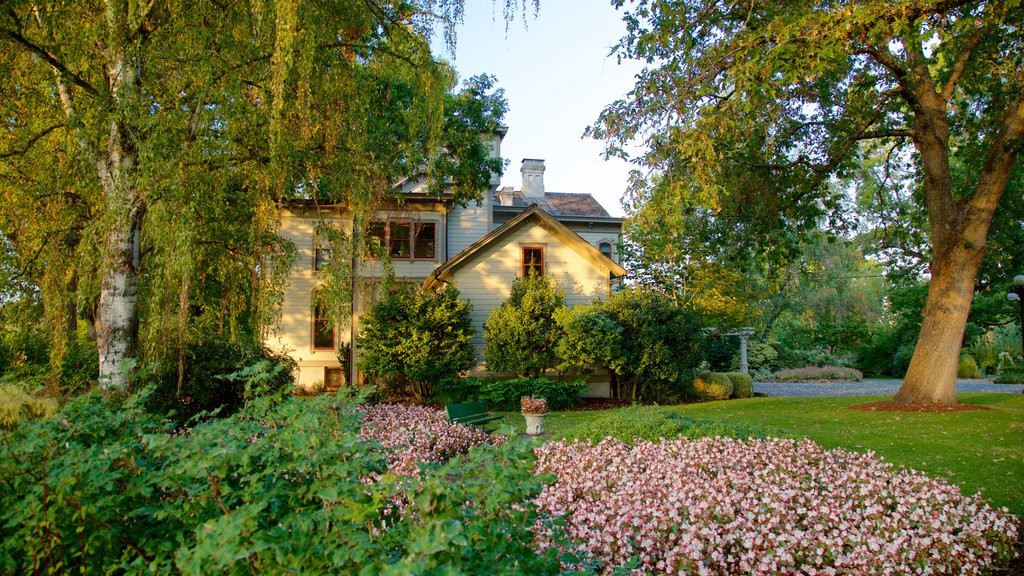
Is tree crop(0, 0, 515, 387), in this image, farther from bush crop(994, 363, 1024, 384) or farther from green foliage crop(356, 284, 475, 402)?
bush crop(994, 363, 1024, 384)

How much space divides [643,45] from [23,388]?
10946 millimetres

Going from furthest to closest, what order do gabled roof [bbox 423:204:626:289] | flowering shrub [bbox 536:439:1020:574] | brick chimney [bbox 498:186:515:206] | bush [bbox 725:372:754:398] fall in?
brick chimney [bbox 498:186:515:206]
bush [bbox 725:372:754:398]
gabled roof [bbox 423:204:626:289]
flowering shrub [bbox 536:439:1020:574]

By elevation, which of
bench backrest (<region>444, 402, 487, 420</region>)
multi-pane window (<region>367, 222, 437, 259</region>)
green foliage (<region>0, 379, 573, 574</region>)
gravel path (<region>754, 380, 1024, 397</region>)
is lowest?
gravel path (<region>754, 380, 1024, 397</region>)

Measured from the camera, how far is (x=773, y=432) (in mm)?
8109

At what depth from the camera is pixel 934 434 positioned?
10.3 metres

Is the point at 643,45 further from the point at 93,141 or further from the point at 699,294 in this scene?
the point at 699,294

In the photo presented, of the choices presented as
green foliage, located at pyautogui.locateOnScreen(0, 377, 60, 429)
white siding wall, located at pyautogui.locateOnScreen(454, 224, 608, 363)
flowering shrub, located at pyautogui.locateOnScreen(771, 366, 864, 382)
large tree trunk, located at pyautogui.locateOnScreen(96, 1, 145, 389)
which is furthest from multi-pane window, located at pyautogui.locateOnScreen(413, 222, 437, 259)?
flowering shrub, located at pyautogui.locateOnScreen(771, 366, 864, 382)

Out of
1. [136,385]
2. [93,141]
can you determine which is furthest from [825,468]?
[93,141]

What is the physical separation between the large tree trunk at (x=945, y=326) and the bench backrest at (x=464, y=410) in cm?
963

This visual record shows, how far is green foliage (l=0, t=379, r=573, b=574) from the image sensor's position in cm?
221

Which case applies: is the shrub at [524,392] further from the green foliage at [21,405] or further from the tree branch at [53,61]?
the green foliage at [21,405]

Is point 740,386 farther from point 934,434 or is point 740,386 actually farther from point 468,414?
point 468,414

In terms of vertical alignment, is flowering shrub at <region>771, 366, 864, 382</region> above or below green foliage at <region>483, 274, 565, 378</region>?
below

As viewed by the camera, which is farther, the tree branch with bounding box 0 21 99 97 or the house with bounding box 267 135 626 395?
the house with bounding box 267 135 626 395
